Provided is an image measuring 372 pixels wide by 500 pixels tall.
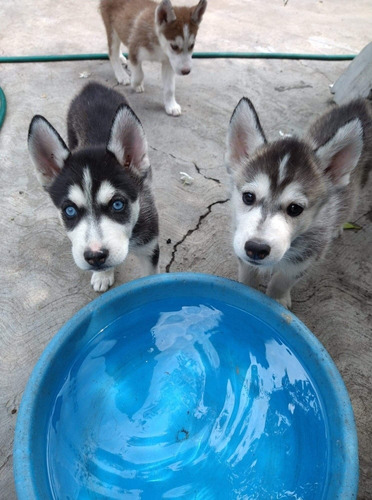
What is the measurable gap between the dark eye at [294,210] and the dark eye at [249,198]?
229mm

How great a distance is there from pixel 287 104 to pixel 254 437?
4.57 meters

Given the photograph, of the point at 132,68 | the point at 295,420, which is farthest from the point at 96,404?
the point at 132,68

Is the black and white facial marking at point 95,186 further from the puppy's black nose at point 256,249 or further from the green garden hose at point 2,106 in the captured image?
the green garden hose at point 2,106

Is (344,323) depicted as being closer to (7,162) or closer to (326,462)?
(326,462)

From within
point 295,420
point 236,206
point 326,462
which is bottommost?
point 295,420

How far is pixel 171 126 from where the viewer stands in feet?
16.8

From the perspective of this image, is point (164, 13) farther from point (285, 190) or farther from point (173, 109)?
point (285, 190)

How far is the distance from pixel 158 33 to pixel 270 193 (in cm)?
363

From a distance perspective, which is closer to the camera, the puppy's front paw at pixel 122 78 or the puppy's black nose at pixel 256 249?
the puppy's black nose at pixel 256 249

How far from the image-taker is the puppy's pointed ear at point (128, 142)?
2506mm

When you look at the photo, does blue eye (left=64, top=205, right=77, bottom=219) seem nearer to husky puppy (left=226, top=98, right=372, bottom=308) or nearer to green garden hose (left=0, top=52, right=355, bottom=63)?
husky puppy (left=226, top=98, right=372, bottom=308)

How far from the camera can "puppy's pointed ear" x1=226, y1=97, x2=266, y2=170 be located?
Result: 2.55 meters

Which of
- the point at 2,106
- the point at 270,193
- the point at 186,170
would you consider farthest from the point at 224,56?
the point at 270,193

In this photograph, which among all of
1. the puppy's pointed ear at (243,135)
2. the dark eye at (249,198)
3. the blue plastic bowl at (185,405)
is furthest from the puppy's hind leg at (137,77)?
the blue plastic bowl at (185,405)
